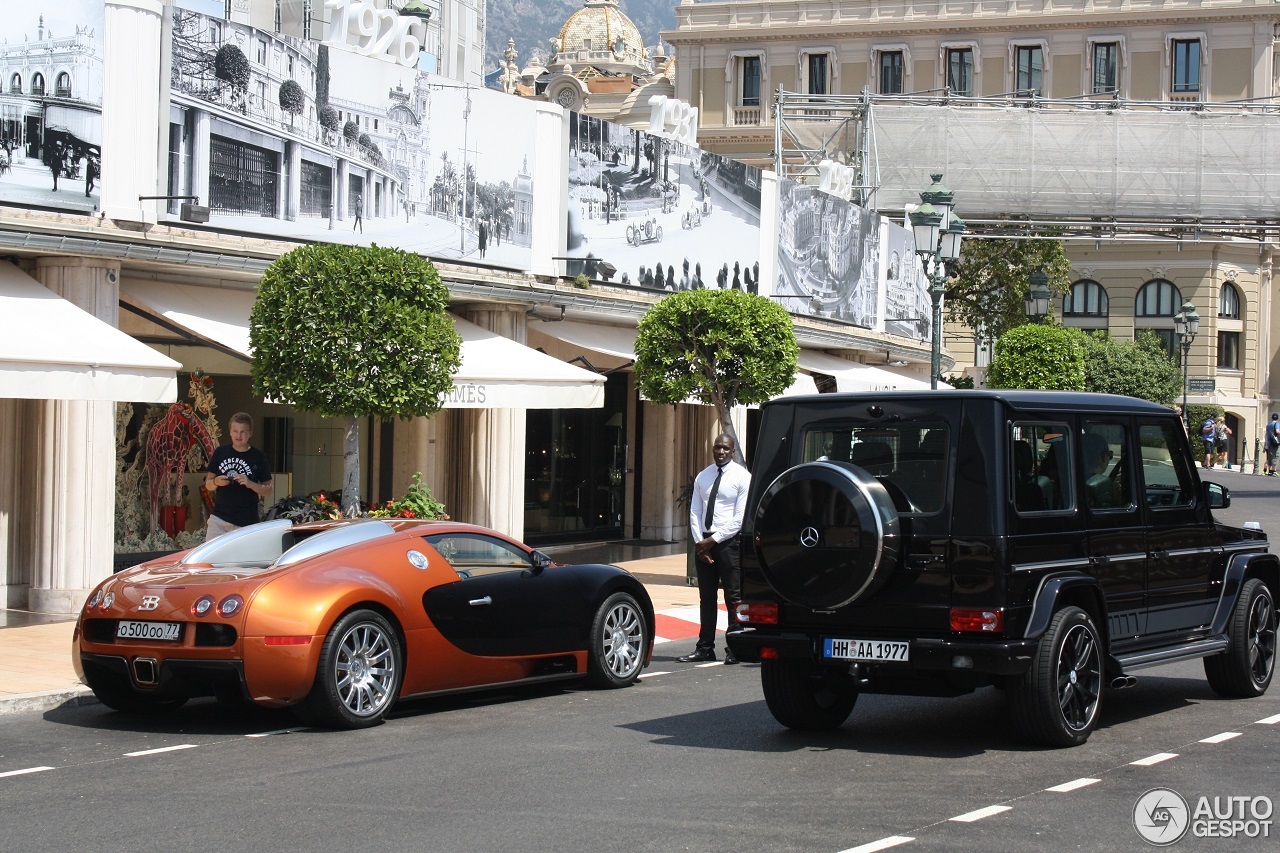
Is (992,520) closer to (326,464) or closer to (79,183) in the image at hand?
(79,183)

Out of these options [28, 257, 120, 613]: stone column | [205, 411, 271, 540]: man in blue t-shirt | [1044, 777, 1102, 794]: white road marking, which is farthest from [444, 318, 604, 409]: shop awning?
[1044, 777, 1102, 794]: white road marking

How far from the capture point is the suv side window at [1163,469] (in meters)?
9.72

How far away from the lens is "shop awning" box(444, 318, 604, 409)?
16.4 meters

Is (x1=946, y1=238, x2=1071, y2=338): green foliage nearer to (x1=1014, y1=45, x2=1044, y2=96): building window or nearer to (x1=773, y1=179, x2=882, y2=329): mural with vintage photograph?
(x1=773, y1=179, x2=882, y2=329): mural with vintage photograph

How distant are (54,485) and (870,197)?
900 inches

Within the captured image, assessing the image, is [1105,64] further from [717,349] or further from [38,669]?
[38,669]

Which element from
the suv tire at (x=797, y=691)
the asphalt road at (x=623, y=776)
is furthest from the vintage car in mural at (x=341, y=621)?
the suv tire at (x=797, y=691)

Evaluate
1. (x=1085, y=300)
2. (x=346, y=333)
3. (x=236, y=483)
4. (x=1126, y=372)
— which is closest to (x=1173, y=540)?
(x=346, y=333)

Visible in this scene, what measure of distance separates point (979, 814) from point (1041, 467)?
7.99 ft

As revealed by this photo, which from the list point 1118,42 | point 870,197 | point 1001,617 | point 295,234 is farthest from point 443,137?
point 1118,42

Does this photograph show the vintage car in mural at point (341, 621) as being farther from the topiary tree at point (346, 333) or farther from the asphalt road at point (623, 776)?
the topiary tree at point (346, 333)

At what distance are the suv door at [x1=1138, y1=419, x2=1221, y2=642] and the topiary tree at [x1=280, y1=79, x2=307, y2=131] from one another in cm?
956

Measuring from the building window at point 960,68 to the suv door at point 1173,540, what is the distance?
200 ft

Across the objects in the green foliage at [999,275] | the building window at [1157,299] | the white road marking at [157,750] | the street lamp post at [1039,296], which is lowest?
the white road marking at [157,750]
